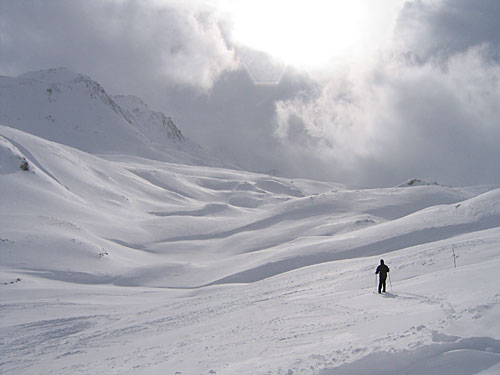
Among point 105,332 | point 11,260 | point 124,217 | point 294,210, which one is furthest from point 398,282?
point 124,217

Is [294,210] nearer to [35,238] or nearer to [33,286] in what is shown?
[35,238]

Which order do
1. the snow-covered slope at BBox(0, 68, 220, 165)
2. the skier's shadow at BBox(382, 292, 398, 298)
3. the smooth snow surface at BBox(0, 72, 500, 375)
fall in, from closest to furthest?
A: the smooth snow surface at BBox(0, 72, 500, 375)
the skier's shadow at BBox(382, 292, 398, 298)
the snow-covered slope at BBox(0, 68, 220, 165)

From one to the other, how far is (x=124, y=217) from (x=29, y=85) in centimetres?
16368

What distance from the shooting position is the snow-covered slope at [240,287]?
304 inches

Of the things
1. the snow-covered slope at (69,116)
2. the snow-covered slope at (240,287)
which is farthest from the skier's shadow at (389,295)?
the snow-covered slope at (69,116)

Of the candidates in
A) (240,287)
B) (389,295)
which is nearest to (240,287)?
(240,287)

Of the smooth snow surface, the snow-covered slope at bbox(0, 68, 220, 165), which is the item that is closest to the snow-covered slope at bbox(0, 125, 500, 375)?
Result: the smooth snow surface

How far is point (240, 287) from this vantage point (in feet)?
69.7

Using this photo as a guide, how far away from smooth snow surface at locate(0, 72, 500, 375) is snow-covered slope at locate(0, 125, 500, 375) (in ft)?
0.21

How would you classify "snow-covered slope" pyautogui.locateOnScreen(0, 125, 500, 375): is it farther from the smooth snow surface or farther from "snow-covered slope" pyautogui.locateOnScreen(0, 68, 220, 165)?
"snow-covered slope" pyautogui.locateOnScreen(0, 68, 220, 165)

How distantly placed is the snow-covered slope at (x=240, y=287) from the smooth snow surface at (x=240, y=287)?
6 centimetres

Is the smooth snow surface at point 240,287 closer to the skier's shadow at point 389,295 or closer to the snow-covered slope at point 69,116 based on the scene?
the skier's shadow at point 389,295

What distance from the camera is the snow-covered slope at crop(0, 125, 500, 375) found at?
25.3 feet

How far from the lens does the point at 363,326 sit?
9078 millimetres
